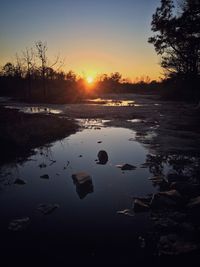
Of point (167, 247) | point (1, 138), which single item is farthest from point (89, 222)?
point (1, 138)

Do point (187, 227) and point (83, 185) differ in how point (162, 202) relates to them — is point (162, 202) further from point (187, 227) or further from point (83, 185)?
point (83, 185)

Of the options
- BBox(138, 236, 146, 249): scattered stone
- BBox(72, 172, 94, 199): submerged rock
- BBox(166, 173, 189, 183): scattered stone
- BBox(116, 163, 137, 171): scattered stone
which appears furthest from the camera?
BBox(116, 163, 137, 171): scattered stone

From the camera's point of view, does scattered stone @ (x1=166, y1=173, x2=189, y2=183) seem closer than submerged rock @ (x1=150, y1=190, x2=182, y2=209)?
No

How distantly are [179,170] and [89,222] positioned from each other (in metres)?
4.27

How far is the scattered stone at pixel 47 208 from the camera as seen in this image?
6.30m

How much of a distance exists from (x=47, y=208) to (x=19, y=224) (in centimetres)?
80

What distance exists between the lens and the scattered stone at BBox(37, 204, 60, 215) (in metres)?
6.30

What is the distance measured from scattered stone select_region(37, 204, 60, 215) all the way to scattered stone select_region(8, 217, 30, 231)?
1.38 ft

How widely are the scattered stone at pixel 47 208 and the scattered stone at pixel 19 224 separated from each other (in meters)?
0.42

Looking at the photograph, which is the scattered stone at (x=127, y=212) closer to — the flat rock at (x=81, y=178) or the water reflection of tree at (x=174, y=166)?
the flat rock at (x=81, y=178)

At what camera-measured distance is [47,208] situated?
642cm

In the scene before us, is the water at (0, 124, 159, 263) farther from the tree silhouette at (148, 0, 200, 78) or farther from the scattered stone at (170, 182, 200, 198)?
the tree silhouette at (148, 0, 200, 78)

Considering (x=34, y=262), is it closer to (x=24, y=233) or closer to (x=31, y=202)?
(x=24, y=233)

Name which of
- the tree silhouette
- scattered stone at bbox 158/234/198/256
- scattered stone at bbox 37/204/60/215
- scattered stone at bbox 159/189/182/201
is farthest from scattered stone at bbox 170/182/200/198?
the tree silhouette
